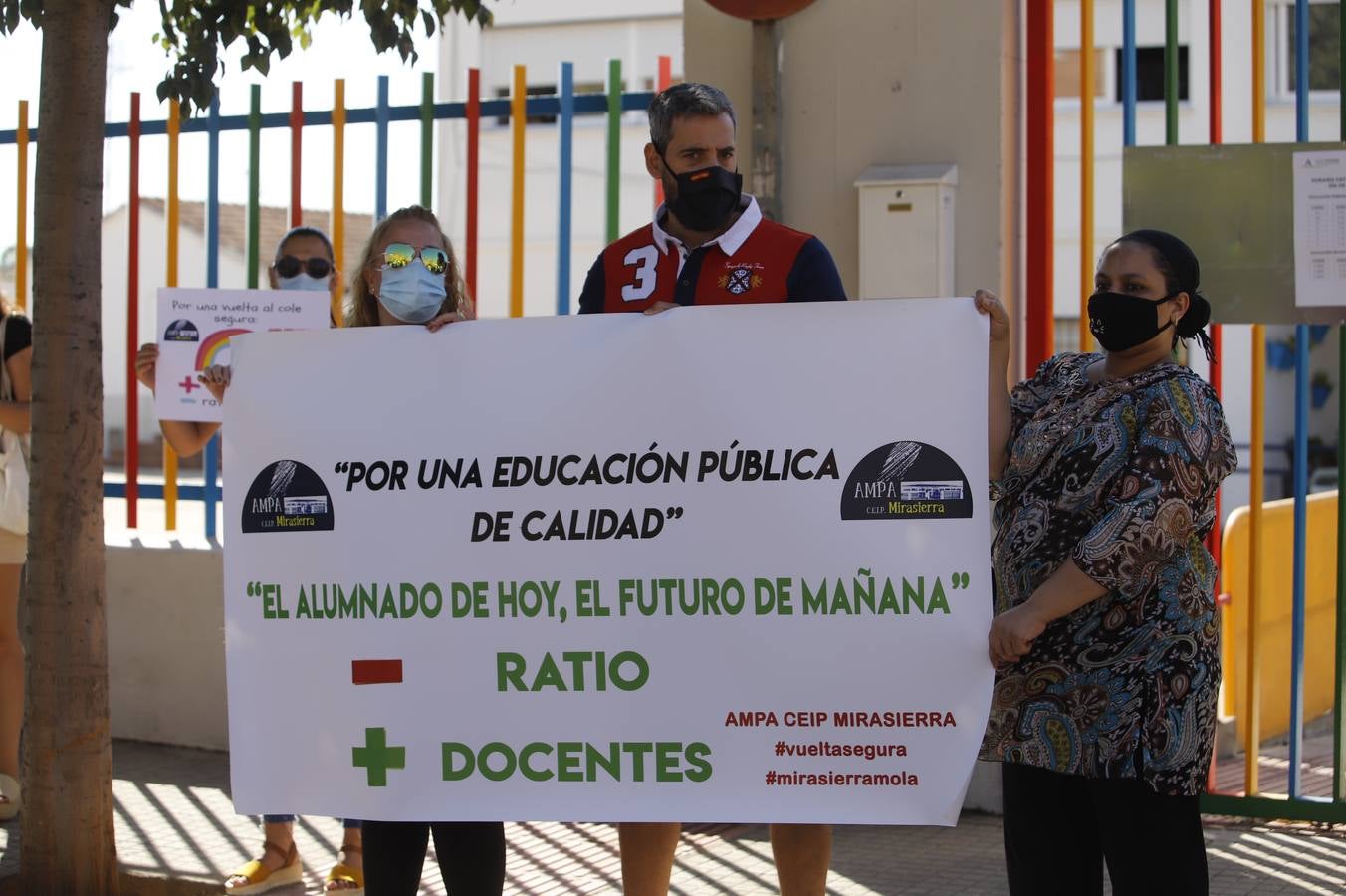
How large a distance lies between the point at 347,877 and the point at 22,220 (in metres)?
4.02

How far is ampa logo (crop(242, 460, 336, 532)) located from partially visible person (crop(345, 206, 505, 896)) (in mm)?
273

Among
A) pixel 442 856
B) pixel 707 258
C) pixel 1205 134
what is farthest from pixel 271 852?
pixel 1205 134

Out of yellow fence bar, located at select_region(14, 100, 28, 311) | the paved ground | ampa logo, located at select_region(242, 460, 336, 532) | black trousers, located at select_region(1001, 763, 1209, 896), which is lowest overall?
the paved ground

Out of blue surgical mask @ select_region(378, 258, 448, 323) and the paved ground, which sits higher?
blue surgical mask @ select_region(378, 258, 448, 323)

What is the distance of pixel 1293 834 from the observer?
529 cm

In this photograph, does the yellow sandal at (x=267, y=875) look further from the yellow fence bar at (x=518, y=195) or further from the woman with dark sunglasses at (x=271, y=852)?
the yellow fence bar at (x=518, y=195)

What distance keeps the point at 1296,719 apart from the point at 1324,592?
7.51ft

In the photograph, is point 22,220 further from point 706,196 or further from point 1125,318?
point 1125,318

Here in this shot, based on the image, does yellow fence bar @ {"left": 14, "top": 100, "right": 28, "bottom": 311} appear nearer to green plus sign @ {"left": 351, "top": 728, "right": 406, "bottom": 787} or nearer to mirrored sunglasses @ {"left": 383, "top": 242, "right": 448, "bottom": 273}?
mirrored sunglasses @ {"left": 383, "top": 242, "right": 448, "bottom": 273}

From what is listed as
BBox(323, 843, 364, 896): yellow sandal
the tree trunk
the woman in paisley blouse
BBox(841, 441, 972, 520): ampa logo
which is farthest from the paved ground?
BBox(841, 441, 972, 520): ampa logo

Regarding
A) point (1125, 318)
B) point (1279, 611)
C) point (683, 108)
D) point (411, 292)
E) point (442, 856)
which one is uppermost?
point (683, 108)

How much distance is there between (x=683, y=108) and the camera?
136 inches

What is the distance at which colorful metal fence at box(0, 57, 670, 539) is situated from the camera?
6020 mm

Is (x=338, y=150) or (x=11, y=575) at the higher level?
(x=338, y=150)
